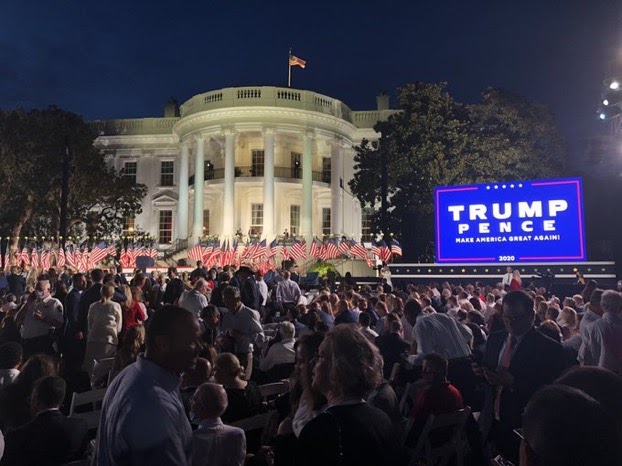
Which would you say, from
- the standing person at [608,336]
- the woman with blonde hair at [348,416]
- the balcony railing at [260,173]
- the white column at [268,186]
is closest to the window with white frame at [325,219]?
the balcony railing at [260,173]

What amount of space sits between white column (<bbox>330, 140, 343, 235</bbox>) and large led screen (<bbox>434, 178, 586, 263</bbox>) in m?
15.5

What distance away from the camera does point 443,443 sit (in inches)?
173

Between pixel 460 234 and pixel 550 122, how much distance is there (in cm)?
1406

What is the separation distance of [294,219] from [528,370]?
35968 millimetres

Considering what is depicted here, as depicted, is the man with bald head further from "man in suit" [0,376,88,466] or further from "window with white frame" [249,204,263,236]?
"window with white frame" [249,204,263,236]

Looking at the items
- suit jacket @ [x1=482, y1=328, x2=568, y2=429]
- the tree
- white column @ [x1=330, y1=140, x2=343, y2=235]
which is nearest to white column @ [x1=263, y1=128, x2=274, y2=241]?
white column @ [x1=330, y1=140, x2=343, y2=235]

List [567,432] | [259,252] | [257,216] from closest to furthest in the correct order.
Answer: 1. [567,432]
2. [259,252]
3. [257,216]

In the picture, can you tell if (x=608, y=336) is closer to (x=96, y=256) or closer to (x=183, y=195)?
(x=96, y=256)

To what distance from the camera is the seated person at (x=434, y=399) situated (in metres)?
4.38

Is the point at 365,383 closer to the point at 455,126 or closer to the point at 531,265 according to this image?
the point at 531,265

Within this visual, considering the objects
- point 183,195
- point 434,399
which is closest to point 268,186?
point 183,195

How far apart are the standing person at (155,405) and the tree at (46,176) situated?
30797mm

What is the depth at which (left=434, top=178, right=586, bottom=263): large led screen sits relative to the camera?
19.5 meters

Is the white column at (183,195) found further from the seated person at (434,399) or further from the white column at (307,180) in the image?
the seated person at (434,399)
